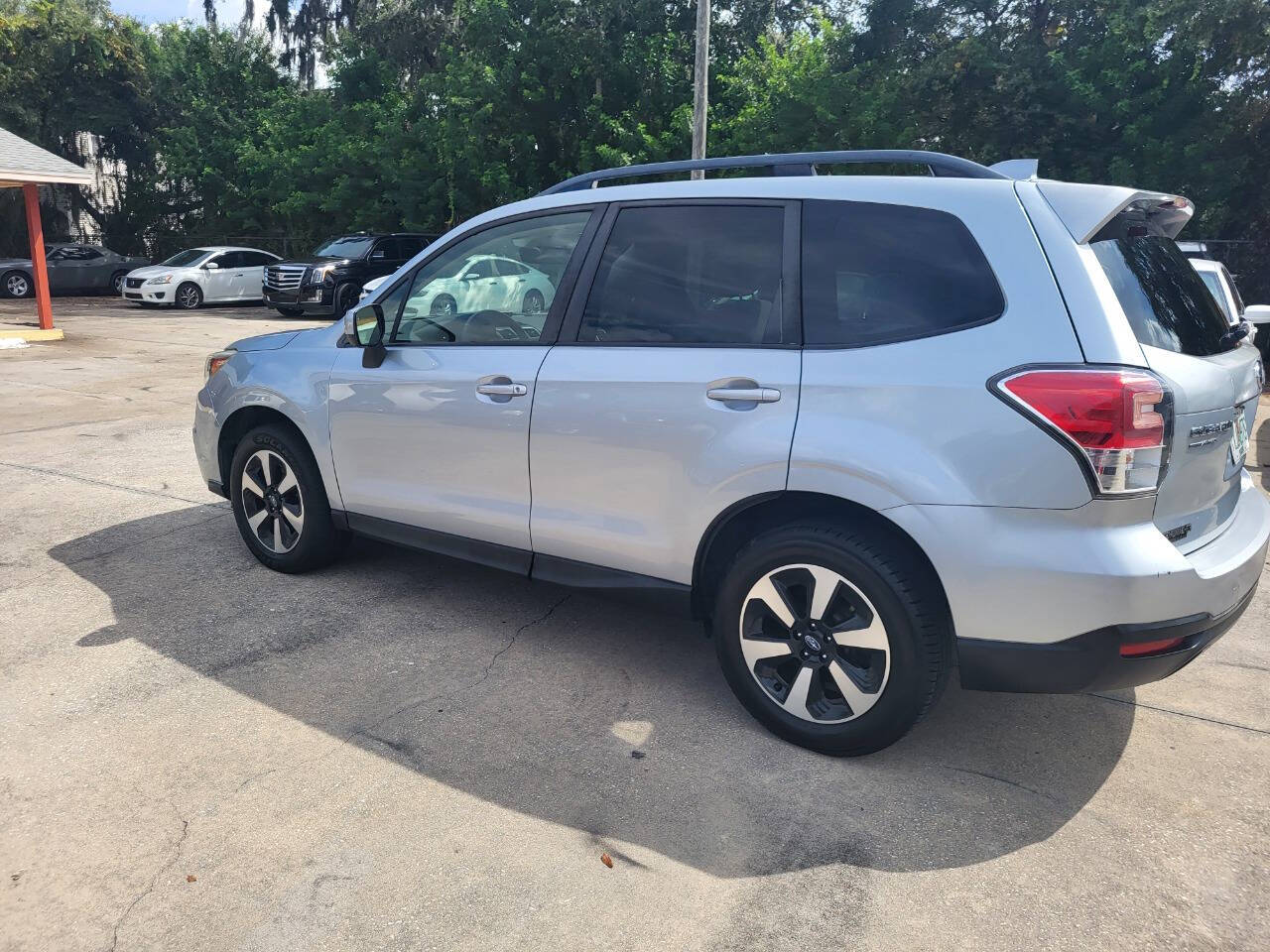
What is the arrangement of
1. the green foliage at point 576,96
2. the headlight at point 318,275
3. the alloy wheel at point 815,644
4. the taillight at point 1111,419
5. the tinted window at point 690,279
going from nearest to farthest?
the taillight at point 1111,419
the alloy wheel at point 815,644
the tinted window at point 690,279
the green foliage at point 576,96
the headlight at point 318,275

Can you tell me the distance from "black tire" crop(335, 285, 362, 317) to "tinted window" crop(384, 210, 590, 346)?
1770cm

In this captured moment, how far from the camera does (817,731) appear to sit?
3.27m

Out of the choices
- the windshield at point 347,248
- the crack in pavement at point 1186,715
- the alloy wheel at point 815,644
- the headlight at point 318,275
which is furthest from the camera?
the windshield at point 347,248

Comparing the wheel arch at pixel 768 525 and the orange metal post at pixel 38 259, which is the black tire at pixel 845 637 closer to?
the wheel arch at pixel 768 525

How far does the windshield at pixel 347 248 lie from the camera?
21922 mm

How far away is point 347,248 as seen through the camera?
2211cm

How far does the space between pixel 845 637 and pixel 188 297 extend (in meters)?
24.3

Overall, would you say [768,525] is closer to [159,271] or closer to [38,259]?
[38,259]

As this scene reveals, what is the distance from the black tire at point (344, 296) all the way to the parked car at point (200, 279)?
4.68m

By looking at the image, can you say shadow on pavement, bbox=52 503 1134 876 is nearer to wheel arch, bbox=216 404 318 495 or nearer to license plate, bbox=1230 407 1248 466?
wheel arch, bbox=216 404 318 495

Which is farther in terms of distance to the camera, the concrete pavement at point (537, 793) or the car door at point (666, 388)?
the car door at point (666, 388)

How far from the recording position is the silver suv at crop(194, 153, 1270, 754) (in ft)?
9.17

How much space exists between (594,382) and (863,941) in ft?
6.58

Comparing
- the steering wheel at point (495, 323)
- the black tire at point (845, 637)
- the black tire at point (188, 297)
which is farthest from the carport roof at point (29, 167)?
the black tire at point (845, 637)
